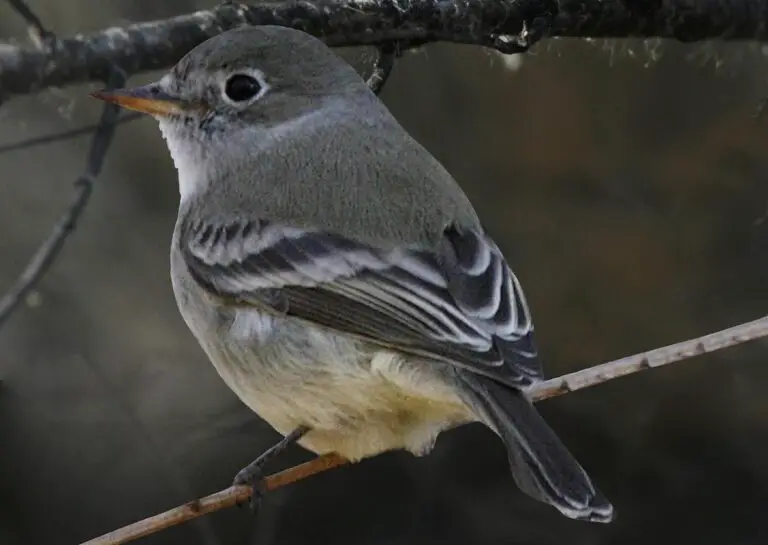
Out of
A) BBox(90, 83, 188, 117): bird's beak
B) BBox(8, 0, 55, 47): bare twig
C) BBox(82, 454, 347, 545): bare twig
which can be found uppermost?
BBox(8, 0, 55, 47): bare twig

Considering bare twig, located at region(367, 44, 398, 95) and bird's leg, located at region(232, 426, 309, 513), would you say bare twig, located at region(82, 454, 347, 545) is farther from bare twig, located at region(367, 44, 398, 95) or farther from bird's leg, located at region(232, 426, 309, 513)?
bare twig, located at region(367, 44, 398, 95)

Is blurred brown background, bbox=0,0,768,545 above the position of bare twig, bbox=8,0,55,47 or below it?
below

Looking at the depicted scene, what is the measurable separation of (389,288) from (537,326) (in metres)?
1.19

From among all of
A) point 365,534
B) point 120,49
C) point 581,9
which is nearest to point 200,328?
point 120,49

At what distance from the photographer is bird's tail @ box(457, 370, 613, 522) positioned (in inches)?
34.9

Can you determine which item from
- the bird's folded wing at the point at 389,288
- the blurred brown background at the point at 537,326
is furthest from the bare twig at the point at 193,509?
the blurred brown background at the point at 537,326

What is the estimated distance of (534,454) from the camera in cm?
92

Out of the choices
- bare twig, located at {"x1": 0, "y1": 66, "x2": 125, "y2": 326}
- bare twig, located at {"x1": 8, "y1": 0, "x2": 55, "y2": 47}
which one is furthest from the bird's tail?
bare twig, located at {"x1": 8, "y1": 0, "x2": 55, "y2": 47}

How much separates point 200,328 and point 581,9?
1.87 feet

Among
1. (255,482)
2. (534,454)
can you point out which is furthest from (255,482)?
(534,454)

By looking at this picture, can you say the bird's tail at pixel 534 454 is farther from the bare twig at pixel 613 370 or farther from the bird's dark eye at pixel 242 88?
the bird's dark eye at pixel 242 88

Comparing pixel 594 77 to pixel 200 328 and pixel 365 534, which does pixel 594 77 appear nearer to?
pixel 365 534

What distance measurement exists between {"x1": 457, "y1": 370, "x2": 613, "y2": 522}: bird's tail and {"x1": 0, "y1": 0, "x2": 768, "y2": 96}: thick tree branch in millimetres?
467

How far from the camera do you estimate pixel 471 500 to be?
7.18 feet
